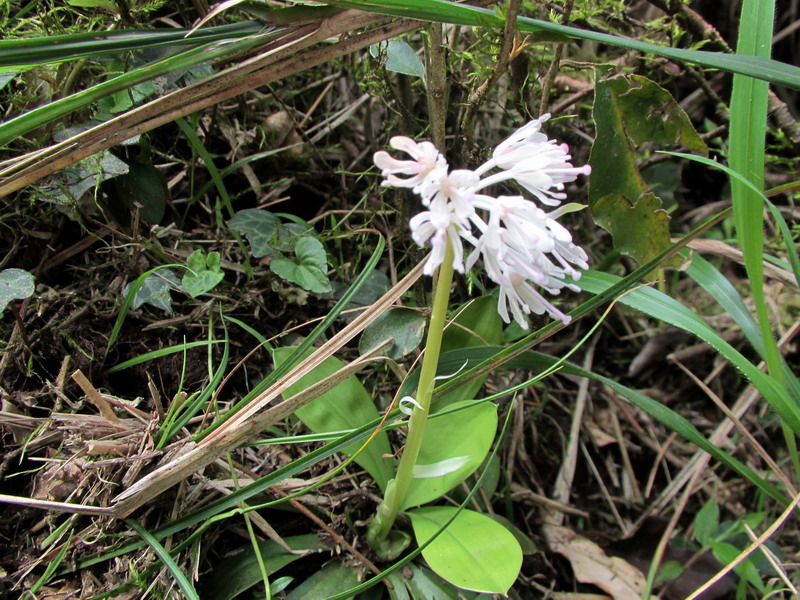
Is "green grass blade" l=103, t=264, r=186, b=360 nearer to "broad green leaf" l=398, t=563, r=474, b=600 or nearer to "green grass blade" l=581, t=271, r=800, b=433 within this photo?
"broad green leaf" l=398, t=563, r=474, b=600

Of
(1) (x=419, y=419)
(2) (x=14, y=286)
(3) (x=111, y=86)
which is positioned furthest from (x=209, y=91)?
(1) (x=419, y=419)

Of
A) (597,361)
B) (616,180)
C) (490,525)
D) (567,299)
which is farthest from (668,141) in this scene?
(490,525)

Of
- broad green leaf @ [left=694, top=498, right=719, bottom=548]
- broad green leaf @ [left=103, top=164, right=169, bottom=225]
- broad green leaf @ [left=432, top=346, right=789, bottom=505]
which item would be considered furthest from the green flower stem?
broad green leaf @ [left=694, top=498, right=719, bottom=548]

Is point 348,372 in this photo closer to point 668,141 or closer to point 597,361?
point 668,141

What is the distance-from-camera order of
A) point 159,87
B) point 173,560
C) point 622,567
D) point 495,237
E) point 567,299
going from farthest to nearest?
point 567,299 → point 622,567 → point 159,87 → point 173,560 → point 495,237

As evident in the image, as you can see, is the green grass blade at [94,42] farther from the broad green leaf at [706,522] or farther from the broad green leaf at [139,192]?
the broad green leaf at [706,522]

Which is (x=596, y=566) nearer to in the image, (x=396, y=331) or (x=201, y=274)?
(x=396, y=331)

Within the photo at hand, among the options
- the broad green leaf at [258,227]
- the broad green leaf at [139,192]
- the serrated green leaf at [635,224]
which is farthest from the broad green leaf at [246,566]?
the serrated green leaf at [635,224]
